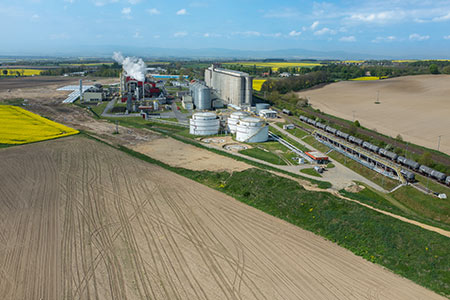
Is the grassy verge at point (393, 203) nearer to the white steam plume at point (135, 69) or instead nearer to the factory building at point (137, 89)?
the factory building at point (137, 89)

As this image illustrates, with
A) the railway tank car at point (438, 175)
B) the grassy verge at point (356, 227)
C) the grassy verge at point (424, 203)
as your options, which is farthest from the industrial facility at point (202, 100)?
the railway tank car at point (438, 175)

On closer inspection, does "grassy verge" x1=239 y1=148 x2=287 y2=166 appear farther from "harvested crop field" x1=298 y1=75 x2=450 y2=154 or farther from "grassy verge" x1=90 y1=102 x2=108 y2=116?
"grassy verge" x1=90 y1=102 x2=108 y2=116

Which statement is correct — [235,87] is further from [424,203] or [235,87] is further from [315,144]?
[424,203]

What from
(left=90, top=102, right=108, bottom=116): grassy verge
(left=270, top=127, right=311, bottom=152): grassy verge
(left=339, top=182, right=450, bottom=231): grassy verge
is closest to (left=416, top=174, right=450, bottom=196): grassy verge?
(left=339, top=182, right=450, bottom=231): grassy verge

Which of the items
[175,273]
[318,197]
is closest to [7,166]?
[175,273]

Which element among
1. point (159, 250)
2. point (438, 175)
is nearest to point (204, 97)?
point (438, 175)

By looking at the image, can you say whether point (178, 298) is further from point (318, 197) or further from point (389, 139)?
point (389, 139)
